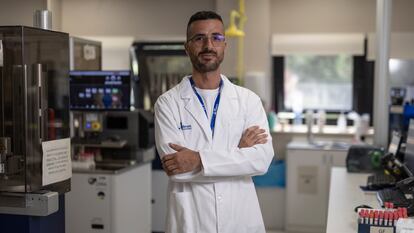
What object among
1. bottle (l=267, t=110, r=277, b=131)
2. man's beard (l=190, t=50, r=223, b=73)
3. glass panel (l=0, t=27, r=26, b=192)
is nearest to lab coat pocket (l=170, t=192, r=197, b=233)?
man's beard (l=190, t=50, r=223, b=73)

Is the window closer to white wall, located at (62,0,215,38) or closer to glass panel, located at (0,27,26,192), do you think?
white wall, located at (62,0,215,38)

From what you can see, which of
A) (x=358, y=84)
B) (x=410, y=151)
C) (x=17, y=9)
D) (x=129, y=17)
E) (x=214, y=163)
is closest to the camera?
(x=214, y=163)

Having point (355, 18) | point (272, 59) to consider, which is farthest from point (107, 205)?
point (355, 18)

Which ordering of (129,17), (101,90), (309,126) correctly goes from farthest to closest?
1. (129,17)
2. (309,126)
3. (101,90)

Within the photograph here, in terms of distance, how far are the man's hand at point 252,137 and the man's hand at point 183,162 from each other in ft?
0.75

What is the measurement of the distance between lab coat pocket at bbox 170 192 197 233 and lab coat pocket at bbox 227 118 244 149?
285 millimetres

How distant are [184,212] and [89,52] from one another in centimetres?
284

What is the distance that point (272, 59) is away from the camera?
5.96 m

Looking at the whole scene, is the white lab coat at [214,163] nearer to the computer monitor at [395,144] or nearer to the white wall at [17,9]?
the white wall at [17,9]

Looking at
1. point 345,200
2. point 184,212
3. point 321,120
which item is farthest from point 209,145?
point 321,120

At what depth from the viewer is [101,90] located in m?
4.17

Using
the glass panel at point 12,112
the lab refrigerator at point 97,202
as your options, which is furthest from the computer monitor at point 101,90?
the glass panel at point 12,112

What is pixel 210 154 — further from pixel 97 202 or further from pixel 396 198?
pixel 97 202

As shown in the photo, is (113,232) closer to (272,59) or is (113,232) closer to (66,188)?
(66,188)
